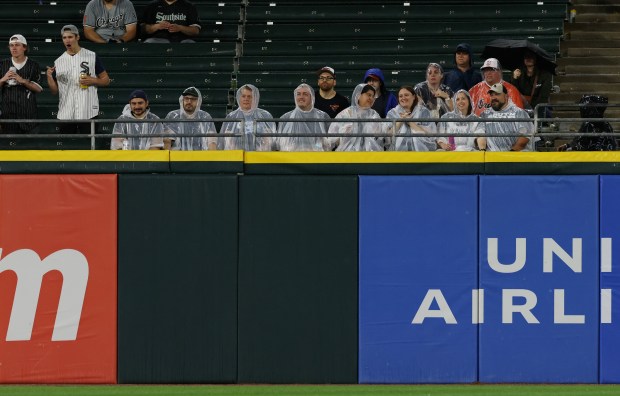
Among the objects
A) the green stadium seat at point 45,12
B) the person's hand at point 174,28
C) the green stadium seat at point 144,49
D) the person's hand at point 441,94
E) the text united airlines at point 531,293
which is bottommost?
the text united airlines at point 531,293

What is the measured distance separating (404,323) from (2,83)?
18.3 feet

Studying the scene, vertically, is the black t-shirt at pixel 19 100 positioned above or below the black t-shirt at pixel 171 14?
below

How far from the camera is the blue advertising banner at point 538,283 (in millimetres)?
14945

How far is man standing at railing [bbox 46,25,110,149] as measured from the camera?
16984 millimetres

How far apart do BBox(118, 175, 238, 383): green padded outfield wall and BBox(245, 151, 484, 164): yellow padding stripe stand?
695 mm

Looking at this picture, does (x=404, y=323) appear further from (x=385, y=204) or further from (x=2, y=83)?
(x=2, y=83)

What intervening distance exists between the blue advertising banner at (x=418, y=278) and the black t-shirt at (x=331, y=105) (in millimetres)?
1739

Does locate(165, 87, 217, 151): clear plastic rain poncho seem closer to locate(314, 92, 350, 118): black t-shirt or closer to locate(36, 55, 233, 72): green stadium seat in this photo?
locate(314, 92, 350, 118): black t-shirt

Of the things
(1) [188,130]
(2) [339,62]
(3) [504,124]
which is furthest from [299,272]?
(2) [339,62]

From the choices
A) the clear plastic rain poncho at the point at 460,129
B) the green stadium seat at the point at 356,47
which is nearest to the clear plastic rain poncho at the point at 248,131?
the clear plastic rain poncho at the point at 460,129

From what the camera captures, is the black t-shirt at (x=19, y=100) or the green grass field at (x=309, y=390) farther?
the black t-shirt at (x=19, y=100)

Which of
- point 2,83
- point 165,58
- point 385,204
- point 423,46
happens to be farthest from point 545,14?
point 2,83

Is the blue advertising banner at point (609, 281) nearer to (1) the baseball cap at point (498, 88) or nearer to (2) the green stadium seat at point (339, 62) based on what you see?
(1) the baseball cap at point (498, 88)

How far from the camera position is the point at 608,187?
14883 millimetres
